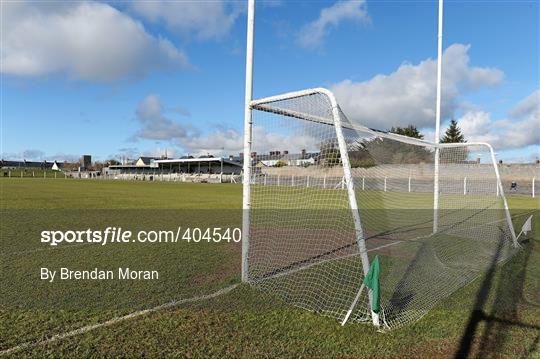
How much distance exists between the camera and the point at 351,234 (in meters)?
10.2

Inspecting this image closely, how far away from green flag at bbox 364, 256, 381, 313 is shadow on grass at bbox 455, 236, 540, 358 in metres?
0.81

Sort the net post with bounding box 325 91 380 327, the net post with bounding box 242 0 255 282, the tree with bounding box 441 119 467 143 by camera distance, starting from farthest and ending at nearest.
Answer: the tree with bounding box 441 119 467 143
the net post with bounding box 242 0 255 282
the net post with bounding box 325 91 380 327

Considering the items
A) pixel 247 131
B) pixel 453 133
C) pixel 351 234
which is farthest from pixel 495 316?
pixel 453 133

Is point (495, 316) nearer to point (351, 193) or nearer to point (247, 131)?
point (351, 193)

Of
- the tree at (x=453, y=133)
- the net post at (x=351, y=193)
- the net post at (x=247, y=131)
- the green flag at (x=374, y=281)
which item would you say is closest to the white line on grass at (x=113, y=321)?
the net post at (x=247, y=131)

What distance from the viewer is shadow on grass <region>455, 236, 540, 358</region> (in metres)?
3.74

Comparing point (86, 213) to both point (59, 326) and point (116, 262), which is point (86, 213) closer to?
point (116, 262)

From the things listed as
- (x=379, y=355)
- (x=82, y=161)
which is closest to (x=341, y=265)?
(x=379, y=355)

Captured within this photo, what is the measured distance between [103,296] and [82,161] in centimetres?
14343

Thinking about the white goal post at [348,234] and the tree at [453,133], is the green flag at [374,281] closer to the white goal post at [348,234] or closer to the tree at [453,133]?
the white goal post at [348,234]

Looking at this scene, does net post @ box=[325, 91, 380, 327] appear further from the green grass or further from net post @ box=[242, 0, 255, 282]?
net post @ box=[242, 0, 255, 282]

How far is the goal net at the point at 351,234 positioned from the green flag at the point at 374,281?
0.28 metres

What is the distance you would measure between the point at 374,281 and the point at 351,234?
641 cm

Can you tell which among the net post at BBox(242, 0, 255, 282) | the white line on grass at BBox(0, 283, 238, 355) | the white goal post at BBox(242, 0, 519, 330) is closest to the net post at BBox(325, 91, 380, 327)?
the white goal post at BBox(242, 0, 519, 330)
